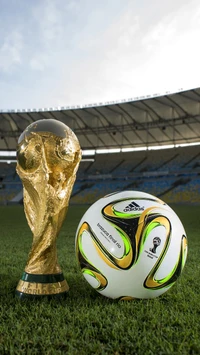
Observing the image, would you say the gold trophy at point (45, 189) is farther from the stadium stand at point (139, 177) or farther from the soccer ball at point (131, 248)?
the stadium stand at point (139, 177)

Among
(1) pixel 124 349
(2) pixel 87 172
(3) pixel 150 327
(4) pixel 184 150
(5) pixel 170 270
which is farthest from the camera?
(2) pixel 87 172

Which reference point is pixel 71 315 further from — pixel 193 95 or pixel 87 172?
pixel 87 172

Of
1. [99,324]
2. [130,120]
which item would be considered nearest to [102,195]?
[130,120]

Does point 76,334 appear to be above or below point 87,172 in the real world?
above

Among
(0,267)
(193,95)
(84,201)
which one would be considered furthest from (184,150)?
(0,267)

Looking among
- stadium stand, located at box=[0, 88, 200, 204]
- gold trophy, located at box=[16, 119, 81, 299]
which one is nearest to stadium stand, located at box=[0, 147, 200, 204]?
stadium stand, located at box=[0, 88, 200, 204]

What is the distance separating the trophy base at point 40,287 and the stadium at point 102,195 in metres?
0.09

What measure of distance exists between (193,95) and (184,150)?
960 cm

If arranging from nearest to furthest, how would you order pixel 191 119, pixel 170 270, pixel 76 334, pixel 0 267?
pixel 76 334 → pixel 170 270 → pixel 0 267 → pixel 191 119

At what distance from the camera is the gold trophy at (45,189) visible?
2.72 metres

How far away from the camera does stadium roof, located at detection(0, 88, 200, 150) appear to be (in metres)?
29.8

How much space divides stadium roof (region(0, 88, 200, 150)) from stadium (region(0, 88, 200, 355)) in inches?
4.2

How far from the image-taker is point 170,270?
8.47 feet

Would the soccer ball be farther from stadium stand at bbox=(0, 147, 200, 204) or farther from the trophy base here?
stadium stand at bbox=(0, 147, 200, 204)
